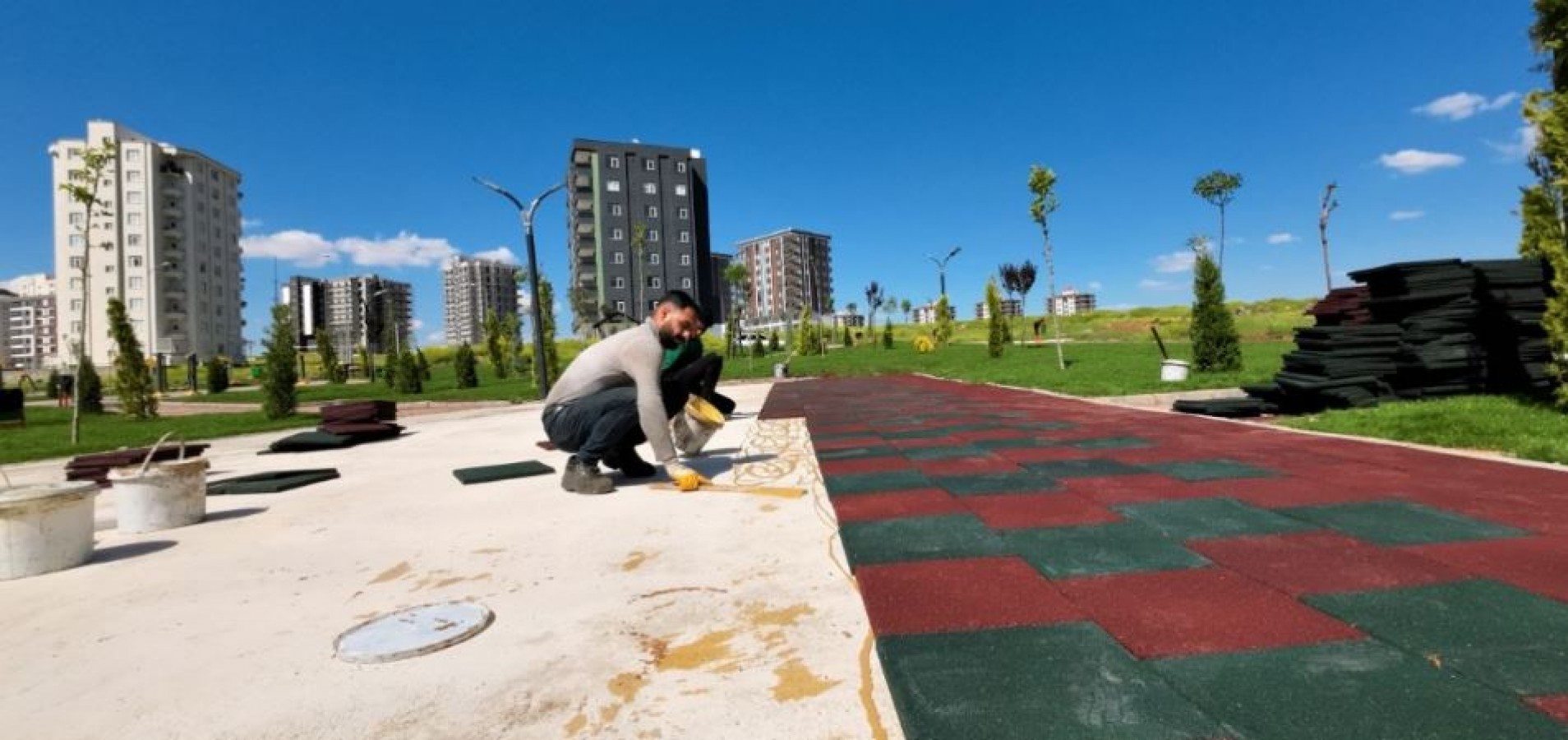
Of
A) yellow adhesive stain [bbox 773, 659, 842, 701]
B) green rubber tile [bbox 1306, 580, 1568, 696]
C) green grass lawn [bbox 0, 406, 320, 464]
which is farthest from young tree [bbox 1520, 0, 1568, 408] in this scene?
green grass lawn [bbox 0, 406, 320, 464]

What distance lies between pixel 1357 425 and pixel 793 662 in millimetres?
7403

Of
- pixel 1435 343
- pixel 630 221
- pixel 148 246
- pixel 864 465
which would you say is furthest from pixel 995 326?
pixel 148 246

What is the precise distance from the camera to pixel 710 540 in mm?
3496

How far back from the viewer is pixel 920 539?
3279mm

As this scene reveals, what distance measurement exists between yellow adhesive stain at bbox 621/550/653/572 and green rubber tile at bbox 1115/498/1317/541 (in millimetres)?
2645

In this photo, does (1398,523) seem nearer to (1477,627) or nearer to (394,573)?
(1477,627)

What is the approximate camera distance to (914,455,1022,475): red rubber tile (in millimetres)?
5039

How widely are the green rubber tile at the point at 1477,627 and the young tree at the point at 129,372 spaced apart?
2355 centimetres

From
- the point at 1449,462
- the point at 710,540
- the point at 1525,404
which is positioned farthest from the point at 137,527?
the point at 1525,404

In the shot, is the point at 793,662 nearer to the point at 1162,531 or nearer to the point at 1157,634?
the point at 1157,634

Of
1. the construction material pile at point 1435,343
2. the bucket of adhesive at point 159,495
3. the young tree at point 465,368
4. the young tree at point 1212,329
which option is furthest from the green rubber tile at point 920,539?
the young tree at point 465,368

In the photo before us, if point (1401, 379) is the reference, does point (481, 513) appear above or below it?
below

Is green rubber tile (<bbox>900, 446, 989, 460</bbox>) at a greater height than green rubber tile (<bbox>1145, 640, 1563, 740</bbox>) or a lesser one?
greater

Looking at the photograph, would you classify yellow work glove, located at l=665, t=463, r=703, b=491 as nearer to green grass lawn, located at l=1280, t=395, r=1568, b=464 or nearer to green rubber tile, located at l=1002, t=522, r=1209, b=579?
green rubber tile, located at l=1002, t=522, r=1209, b=579
